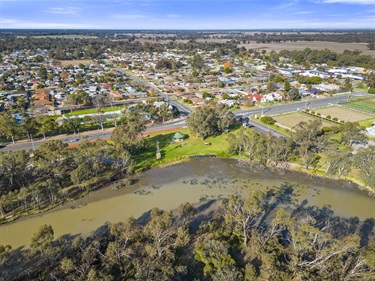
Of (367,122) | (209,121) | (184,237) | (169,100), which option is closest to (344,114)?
(367,122)

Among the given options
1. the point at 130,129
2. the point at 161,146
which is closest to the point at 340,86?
the point at 161,146

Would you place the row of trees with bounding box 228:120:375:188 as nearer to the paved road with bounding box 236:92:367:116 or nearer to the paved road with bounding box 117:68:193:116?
the paved road with bounding box 236:92:367:116

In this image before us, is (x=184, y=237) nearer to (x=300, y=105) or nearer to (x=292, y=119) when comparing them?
(x=292, y=119)

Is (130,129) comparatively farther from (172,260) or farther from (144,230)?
(172,260)

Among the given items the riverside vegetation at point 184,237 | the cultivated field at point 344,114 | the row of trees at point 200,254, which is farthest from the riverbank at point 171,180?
the cultivated field at point 344,114

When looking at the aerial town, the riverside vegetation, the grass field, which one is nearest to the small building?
the aerial town

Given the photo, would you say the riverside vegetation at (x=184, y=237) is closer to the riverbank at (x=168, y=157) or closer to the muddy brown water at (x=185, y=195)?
the riverbank at (x=168, y=157)
